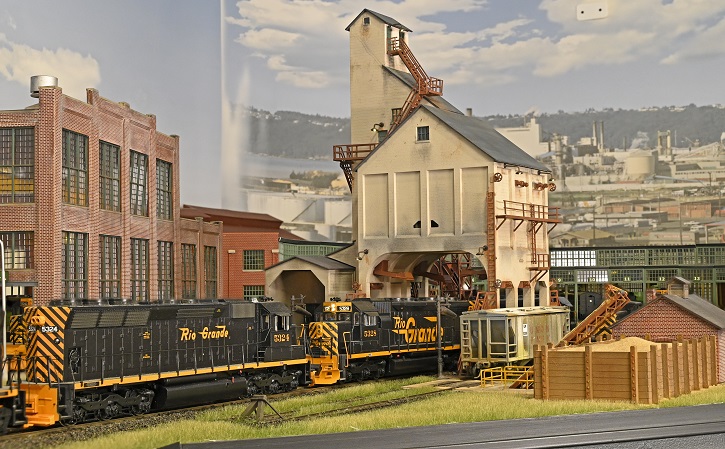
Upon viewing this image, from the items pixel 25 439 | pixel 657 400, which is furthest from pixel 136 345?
pixel 657 400

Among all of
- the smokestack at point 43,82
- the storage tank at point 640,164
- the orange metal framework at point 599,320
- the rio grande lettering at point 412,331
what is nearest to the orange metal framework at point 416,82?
the rio grande lettering at point 412,331

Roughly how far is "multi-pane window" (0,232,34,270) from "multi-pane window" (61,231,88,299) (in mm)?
1394

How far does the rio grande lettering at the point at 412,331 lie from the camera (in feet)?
141

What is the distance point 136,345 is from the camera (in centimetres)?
2981

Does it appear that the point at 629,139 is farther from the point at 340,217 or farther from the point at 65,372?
the point at 65,372

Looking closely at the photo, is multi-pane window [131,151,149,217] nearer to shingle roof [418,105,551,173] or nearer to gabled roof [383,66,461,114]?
shingle roof [418,105,551,173]

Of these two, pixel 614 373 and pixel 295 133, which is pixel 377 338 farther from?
pixel 295 133

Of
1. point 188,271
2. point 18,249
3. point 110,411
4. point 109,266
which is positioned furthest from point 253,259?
point 110,411

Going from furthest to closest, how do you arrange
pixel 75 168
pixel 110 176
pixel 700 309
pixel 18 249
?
1. pixel 110 176
2. pixel 75 168
3. pixel 700 309
4. pixel 18 249

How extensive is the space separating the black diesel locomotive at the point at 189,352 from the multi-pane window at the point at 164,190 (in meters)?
14.0

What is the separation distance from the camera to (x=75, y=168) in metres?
41.5

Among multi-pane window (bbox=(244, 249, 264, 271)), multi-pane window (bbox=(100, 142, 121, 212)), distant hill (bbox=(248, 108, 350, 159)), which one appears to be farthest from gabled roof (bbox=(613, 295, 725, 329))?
distant hill (bbox=(248, 108, 350, 159))

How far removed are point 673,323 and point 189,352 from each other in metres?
20.6

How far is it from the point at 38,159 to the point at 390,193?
736 inches
